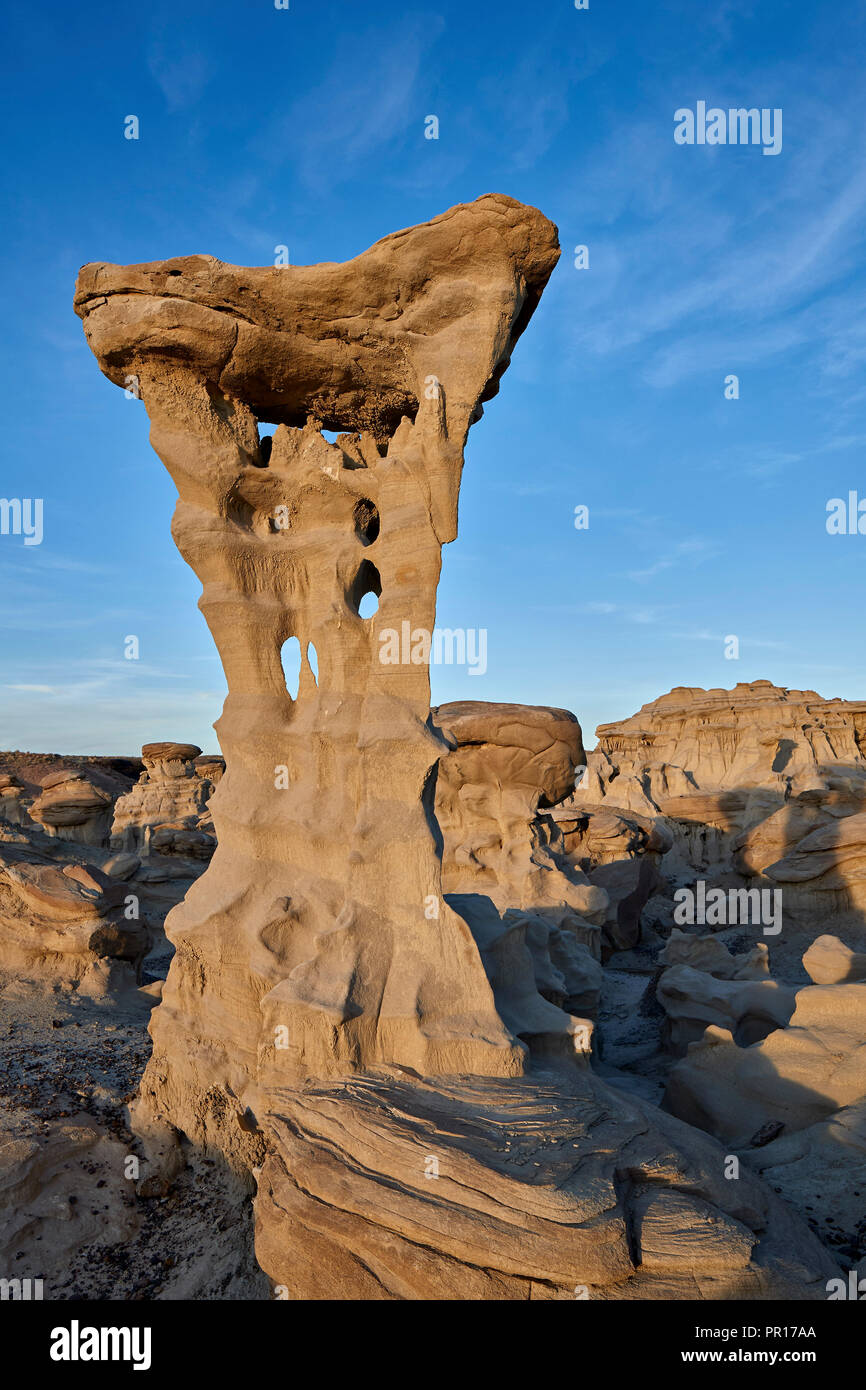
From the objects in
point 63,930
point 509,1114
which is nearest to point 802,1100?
point 509,1114

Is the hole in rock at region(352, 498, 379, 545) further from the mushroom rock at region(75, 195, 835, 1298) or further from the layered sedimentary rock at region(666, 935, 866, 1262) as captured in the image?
the layered sedimentary rock at region(666, 935, 866, 1262)

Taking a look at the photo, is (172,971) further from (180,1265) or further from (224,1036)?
(180,1265)

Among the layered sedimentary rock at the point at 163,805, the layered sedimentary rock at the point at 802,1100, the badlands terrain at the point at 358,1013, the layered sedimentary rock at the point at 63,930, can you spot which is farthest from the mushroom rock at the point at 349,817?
the layered sedimentary rock at the point at 163,805

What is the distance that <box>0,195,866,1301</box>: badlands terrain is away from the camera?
3.83m

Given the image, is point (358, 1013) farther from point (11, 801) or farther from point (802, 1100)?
point (11, 801)

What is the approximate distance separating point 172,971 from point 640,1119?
12.6 feet

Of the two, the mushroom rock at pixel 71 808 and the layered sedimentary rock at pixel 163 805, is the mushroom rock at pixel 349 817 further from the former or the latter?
the mushroom rock at pixel 71 808

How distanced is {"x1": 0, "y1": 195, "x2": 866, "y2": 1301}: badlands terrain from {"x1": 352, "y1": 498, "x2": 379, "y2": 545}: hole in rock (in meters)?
0.04

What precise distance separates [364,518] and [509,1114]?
4936 mm

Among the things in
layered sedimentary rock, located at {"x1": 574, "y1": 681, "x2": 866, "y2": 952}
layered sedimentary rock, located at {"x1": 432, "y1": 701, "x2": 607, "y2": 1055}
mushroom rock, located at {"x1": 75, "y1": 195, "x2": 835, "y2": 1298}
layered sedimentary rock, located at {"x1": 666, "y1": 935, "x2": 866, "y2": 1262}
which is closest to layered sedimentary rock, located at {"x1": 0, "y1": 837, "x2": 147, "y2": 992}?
mushroom rock, located at {"x1": 75, "y1": 195, "x2": 835, "y2": 1298}

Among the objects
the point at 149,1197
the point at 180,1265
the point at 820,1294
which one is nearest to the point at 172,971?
the point at 149,1197

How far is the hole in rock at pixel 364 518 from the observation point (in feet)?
22.5

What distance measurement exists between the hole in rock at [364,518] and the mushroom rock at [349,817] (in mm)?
67
